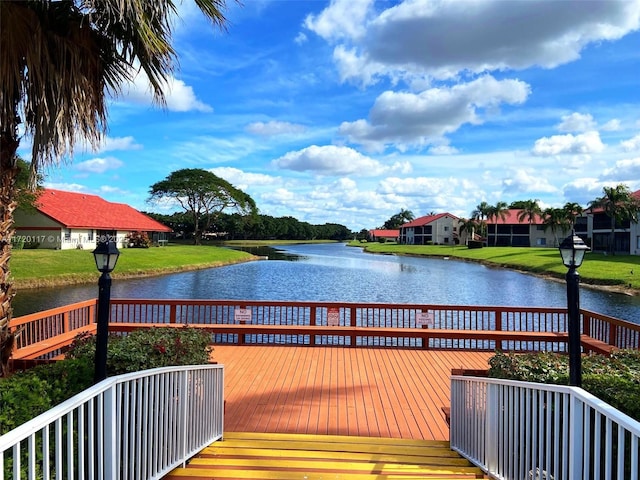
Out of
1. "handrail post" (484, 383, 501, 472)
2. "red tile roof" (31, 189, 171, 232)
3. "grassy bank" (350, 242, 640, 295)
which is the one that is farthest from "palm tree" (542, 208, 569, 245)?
"handrail post" (484, 383, 501, 472)

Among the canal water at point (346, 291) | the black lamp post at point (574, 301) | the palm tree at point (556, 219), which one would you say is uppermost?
the palm tree at point (556, 219)

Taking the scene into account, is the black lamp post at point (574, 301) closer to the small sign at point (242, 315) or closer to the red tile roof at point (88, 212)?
the small sign at point (242, 315)

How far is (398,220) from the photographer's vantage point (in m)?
143

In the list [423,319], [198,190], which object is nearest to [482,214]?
[198,190]

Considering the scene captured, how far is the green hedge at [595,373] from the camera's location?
9.83 feet

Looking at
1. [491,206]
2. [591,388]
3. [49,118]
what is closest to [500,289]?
[591,388]

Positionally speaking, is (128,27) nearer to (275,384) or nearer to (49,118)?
(49,118)

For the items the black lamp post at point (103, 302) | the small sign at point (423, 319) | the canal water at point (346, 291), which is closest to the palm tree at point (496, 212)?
the canal water at point (346, 291)

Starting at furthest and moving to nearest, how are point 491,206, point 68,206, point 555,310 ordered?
point 491,206 → point 68,206 → point 555,310

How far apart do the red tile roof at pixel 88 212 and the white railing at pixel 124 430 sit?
3666 cm

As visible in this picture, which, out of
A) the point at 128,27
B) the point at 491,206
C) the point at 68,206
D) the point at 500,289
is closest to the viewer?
the point at 128,27

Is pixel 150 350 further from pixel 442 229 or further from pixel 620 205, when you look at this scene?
pixel 442 229

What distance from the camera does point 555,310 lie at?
9016mm

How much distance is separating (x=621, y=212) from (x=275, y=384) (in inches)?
1977
